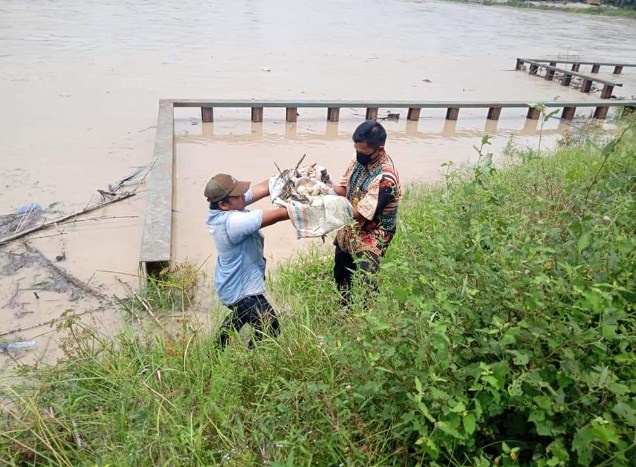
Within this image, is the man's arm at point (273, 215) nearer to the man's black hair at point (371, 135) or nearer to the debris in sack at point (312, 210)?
the debris in sack at point (312, 210)

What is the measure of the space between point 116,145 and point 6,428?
6.37m

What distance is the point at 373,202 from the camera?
130 inches

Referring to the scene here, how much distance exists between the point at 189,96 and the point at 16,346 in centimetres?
844

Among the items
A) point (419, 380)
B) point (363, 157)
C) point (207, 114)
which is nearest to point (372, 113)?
point (207, 114)

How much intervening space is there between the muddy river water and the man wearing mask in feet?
6.29

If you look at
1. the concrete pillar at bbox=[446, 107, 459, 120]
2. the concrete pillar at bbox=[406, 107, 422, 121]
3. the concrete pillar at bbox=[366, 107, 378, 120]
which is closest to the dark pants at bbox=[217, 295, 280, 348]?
the concrete pillar at bbox=[366, 107, 378, 120]

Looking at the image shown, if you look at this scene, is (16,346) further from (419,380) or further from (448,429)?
(448,429)

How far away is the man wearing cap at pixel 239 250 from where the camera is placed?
2.93m

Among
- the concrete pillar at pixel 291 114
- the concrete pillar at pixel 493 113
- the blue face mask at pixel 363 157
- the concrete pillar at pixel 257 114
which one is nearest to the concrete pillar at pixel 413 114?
the concrete pillar at pixel 493 113

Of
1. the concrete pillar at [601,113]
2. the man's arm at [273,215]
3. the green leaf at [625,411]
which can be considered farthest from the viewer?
the concrete pillar at [601,113]

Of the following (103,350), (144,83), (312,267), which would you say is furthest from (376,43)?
(103,350)

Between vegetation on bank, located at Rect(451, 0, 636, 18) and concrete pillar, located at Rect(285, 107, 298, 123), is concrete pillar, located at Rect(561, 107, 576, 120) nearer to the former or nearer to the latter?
concrete pillar, located at Rect(285, 107, 298, 123)

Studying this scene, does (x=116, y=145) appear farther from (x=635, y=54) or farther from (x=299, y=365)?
(x=635, y=54)

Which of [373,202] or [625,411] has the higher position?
[625,411]
